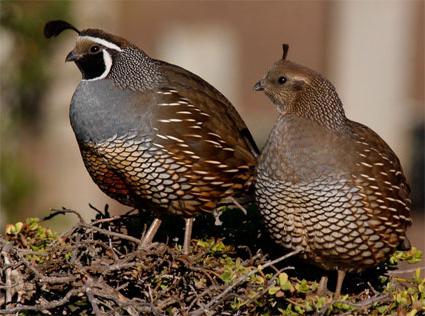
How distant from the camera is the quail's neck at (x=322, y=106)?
446 centimetres

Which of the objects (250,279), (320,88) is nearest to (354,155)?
(320,88)

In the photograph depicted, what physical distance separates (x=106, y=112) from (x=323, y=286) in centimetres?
119

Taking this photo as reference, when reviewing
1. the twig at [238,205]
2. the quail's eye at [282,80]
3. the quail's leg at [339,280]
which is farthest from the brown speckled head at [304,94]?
the quail's leg at [339,280]

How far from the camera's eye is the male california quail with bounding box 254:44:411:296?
4277 millimetres

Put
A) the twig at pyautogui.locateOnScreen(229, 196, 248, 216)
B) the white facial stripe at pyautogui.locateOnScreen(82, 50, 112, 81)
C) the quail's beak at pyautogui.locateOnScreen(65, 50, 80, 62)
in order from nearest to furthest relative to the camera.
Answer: the twig at pyautogui.locateOnScreen(229, 196, 248, 216)
the quail's beak at pyautogui.locateOnScreen(65, 50, 80, 62)
the white facial stripe at pyautogui.locateOnScreen(82, 50, 112, 81)

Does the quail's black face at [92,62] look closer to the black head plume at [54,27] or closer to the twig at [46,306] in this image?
the black head plume at [54,27]

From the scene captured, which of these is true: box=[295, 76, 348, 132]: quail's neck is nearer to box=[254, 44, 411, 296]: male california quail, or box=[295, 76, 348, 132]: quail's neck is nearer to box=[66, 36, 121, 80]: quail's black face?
Result: box=[254, 44, 411, 296]: male california quail

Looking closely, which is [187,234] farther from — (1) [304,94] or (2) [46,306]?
(2) [46,306]

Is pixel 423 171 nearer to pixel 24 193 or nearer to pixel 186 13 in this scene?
pixel 186 13

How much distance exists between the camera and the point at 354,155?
4.36 meters

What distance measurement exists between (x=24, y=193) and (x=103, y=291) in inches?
210

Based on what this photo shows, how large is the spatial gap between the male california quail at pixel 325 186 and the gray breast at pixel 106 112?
627 mm

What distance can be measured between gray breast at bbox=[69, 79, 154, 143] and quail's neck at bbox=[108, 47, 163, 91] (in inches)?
1.6

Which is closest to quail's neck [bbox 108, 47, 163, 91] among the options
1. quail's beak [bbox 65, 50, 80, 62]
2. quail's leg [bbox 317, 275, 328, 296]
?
quail's beak [bbox 65, 50, 80, 62]
